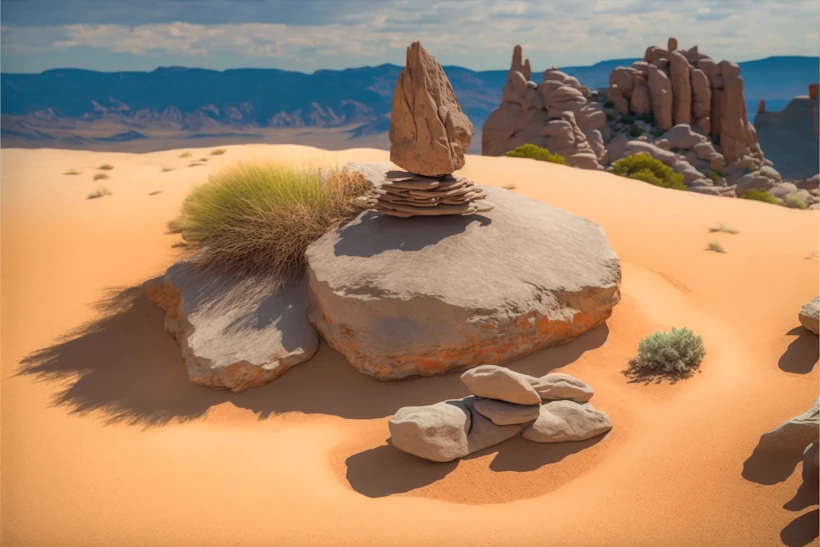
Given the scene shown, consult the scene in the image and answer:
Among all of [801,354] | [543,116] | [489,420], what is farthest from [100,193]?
[543,116]

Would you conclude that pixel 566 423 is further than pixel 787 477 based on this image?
Yes

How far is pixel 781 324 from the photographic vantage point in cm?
722

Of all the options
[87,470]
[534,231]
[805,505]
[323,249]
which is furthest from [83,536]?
[534,231]

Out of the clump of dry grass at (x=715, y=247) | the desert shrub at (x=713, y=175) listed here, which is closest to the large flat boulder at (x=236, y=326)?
the clump of dry grass at (x=715, y=247)

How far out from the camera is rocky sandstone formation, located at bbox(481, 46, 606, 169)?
45750 mm

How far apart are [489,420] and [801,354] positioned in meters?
3.57

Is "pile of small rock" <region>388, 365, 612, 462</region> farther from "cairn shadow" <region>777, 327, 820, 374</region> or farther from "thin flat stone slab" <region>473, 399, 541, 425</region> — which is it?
"cairn shadow" <region>777, 327, 820, 374</region>

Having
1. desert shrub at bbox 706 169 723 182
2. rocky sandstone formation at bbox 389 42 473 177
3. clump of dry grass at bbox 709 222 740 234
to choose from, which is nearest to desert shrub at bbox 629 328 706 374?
rocky sandstone formation at bbox 389 42 473 177

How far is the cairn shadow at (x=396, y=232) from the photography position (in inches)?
262

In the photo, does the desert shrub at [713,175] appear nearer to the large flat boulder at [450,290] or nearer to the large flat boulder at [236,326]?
the large flat boulder at [450,290]

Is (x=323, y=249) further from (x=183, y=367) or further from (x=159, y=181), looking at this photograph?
(x=159, y=181)

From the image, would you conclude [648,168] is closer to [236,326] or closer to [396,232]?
[396,232]

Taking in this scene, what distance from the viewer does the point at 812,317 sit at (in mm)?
6570

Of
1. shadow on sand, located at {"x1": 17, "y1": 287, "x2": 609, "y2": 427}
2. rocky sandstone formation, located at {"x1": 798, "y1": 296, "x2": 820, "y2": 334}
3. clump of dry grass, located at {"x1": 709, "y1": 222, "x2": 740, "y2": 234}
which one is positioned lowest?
clump of dry grass, located at {"x1": 709, "y1": 222, "x2": 740, "y2": 234}
